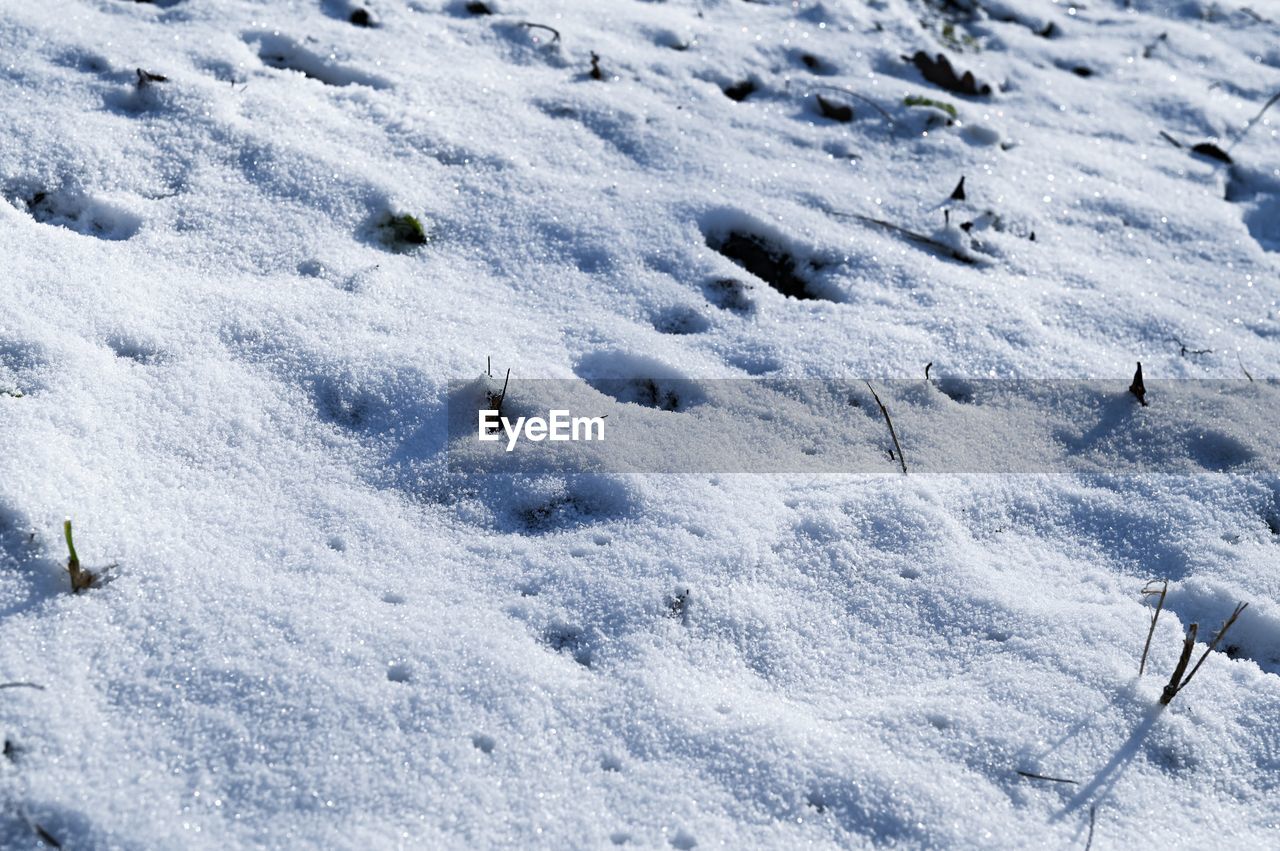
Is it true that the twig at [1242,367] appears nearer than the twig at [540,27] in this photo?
Yes

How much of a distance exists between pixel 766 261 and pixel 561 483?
1.24 m

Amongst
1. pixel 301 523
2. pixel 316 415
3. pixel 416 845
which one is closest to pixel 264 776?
pixel 416 845

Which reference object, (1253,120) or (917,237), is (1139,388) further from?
(1253,120)

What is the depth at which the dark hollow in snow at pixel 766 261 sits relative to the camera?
10.9 ft

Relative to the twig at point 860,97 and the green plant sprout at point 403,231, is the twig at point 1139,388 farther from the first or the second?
the green plant sprout at point 403,231

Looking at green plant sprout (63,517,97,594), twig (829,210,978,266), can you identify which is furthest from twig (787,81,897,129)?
green plant sprout (63,517,97,594)

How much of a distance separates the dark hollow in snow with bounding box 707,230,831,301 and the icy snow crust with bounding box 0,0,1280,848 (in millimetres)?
Answer: 17

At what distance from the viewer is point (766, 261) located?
3.37 meters

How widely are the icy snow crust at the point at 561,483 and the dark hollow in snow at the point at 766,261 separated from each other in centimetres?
2

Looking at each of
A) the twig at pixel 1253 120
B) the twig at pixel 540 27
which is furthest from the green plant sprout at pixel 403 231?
the twig at pixel 1253 120

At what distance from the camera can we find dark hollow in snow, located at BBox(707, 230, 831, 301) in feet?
10.9

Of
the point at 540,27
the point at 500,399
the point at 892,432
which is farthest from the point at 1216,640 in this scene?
the point at 540,27

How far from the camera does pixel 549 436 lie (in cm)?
261

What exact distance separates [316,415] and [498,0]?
2399 mm
